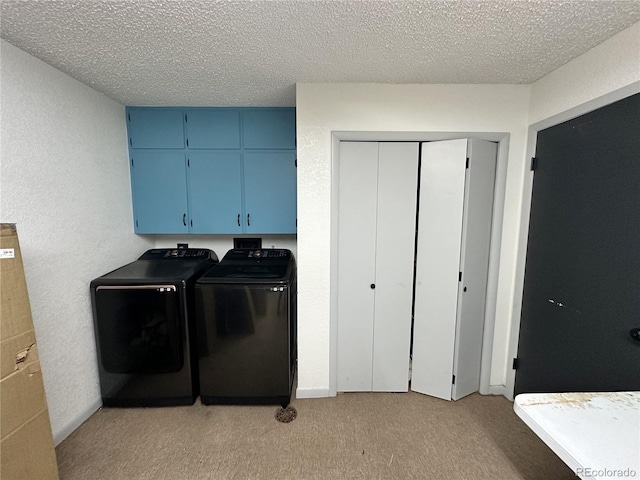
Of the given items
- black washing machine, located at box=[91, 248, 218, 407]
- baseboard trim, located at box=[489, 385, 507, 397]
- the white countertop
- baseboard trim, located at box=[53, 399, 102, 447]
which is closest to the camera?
the white countertop

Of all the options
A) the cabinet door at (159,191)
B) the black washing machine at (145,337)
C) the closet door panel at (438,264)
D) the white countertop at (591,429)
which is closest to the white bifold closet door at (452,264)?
the closet door panel at (438,264)

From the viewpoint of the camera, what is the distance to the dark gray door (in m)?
1.29

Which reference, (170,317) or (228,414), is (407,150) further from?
(228,414)

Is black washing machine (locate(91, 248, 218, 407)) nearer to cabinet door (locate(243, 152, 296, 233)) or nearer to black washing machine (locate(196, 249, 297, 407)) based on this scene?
black washing machine (locate(196, 249, 297, 407))

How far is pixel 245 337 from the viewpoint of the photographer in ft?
6.38

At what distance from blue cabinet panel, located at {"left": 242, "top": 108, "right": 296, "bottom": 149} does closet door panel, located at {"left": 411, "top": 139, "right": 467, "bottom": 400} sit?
1.15m

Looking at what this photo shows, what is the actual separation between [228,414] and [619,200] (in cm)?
275

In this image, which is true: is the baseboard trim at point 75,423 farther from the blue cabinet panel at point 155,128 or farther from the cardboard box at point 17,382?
the blue cabinet panel at point 155,128

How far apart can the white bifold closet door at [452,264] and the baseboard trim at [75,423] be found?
2490mm

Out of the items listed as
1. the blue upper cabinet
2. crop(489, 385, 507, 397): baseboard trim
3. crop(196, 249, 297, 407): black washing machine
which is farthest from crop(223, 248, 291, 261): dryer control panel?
crop(489, 385, 507, 397): baseboard trim

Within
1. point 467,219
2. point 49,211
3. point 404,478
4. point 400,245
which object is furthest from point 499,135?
point 49,211

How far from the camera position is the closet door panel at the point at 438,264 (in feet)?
6.33

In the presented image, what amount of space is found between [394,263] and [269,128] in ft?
5.21

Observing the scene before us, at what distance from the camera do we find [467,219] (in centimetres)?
193
